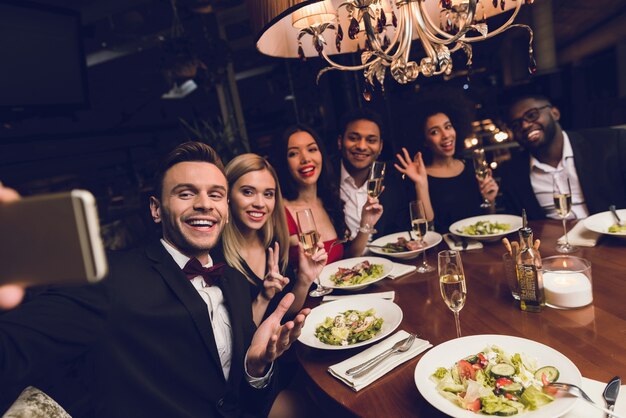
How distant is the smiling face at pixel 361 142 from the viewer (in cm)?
296

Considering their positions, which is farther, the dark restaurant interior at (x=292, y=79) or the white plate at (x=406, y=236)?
the dark restaurant interior at (x=292, y=79)

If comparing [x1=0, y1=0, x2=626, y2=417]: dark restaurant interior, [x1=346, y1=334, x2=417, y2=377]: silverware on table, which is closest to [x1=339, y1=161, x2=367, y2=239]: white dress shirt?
[x1=0, y1=0, x2=626, y2=417]: dark restaurant interior

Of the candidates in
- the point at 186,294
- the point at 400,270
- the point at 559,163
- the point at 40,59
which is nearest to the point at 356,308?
the point at 400,270

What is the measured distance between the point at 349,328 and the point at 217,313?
0.55 metres

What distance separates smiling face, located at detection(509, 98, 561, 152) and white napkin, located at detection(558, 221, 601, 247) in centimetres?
108

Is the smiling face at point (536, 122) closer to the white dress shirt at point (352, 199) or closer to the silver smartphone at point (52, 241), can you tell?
the white dress shirt at point (352, 199)

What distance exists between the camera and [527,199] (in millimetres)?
3074

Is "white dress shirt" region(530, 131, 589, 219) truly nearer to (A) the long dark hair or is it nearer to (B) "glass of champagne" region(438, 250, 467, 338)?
(A) the long dark hair

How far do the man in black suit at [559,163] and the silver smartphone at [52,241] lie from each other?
304cm

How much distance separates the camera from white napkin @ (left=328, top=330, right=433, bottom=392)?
1128 mm

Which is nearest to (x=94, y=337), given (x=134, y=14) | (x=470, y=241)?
(x=470, y=241)

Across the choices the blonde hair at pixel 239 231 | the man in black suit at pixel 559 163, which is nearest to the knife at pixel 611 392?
the blonde hair at pixel 239 231

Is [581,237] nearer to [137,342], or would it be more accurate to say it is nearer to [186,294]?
[186,294]

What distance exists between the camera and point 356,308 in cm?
161
